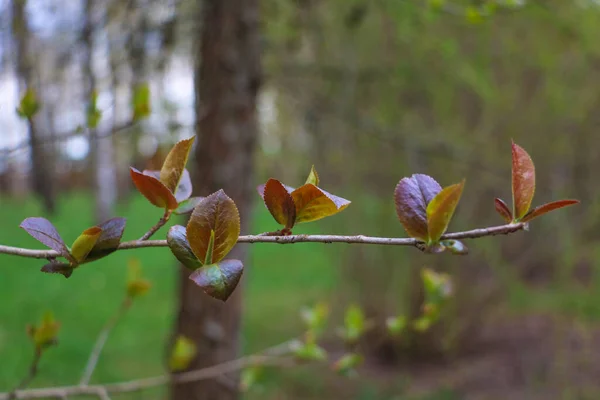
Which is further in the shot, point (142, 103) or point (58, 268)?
point (142, 103)

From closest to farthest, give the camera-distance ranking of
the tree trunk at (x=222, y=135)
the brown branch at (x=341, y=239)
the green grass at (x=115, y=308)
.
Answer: the brown branch at (x=341, y=239) < the tree trunk at (x=222, y=135) < the green grass at (x=115, y=308)

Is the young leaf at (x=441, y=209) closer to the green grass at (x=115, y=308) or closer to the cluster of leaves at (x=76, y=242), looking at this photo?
the cluster of leaves at (x=76, y=242)

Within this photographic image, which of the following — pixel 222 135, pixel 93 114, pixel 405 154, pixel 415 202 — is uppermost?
pixel 415 202

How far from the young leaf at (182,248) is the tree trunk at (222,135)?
174 centimetres

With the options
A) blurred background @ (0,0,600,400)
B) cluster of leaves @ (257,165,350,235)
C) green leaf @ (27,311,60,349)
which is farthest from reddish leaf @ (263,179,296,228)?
blurred background @ (0,0,600,400)

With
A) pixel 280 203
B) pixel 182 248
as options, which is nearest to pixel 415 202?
pixel 280 203

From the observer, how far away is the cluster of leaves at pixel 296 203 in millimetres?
595

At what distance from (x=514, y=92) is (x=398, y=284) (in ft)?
5.71

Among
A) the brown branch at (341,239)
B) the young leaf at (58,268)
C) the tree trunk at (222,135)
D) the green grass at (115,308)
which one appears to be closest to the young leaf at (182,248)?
the brown branch at (341,239)

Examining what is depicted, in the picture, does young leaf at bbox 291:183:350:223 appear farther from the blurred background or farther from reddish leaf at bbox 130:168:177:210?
the blurred background

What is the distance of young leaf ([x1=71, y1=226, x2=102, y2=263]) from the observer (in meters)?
0.61

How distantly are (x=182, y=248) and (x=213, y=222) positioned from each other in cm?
5

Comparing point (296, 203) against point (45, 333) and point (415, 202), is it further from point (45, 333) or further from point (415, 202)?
point (45, 333)

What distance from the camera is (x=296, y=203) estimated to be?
61cm
